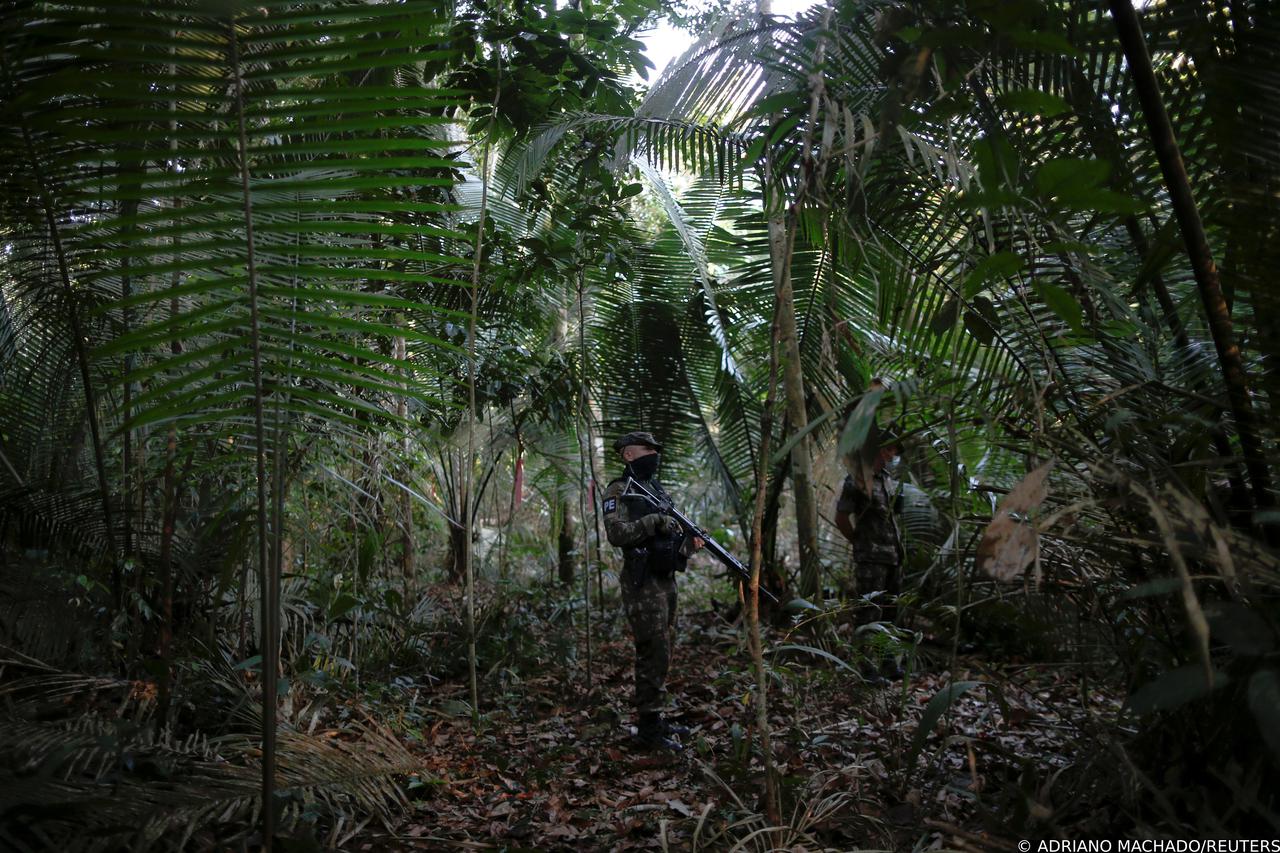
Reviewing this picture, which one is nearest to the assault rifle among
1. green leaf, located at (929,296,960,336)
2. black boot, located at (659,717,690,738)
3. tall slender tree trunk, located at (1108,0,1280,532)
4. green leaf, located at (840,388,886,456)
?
black boot, located at (659,717,690,738)

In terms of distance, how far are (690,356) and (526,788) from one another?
400cm

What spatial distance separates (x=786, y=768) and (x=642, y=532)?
5.54ft

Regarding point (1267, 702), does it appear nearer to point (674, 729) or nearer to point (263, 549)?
point (263, 549)

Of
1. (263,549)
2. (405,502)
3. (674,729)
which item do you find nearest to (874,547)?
(674,729)

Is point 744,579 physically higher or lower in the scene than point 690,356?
lower

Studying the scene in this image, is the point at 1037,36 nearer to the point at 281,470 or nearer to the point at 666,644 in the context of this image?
the point at 281,470

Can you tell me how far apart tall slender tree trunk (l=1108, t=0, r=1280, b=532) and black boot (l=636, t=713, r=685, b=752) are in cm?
308

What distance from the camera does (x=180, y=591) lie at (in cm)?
371

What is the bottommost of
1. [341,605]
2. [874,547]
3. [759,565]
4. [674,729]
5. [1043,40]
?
[674,729]

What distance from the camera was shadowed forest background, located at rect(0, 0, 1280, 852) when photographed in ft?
5.13

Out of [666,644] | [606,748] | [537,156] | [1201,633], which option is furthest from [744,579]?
[1201,633]

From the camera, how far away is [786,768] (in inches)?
123

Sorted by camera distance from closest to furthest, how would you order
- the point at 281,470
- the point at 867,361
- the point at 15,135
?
the point at 281,470
the point at 15,135
the point at 867,361

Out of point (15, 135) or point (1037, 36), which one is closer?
point (1037, 36)
